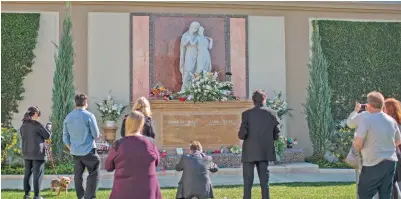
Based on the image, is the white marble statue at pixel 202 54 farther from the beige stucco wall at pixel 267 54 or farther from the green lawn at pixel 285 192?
the green lawn at pixel 285 192

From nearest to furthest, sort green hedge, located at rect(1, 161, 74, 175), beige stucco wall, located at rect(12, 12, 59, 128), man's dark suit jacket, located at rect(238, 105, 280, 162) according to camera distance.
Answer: man's dark suit jacket, located at rect(238, 105, 280, 162), green hedge, located at rect(1, 161, 74, 175), beige stucco wall, located at rect(12, 12, 59, 128)

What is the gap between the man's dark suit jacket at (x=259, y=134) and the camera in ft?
20.6

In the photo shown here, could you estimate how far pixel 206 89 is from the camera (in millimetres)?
12344

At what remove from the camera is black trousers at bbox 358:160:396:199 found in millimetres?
4984

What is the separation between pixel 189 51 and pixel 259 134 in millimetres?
7338

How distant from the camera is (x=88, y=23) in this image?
1312 centimetres

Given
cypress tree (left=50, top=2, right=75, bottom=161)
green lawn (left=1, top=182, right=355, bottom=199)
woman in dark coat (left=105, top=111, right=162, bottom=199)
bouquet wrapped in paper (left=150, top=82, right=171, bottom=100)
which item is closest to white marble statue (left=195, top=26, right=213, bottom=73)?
bouquet wrapped in paper (left=150, top=82, right=171, bottom=100)

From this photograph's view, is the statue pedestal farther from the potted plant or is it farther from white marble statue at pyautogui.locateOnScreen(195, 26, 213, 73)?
white marble statue at pyautogui.locateOnScreen(195, 26, 213, 73)

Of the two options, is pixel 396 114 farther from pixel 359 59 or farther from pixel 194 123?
pixel 359 59

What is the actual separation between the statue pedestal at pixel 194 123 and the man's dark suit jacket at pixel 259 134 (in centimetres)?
589

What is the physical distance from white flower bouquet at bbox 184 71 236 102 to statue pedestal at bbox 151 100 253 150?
0.16 m

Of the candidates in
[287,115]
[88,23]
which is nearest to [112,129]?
[88,23]

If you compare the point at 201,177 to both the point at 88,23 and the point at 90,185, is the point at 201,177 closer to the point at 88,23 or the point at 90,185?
the point at 90,185

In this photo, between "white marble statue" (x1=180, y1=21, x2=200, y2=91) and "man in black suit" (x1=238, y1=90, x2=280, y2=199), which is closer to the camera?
"man in black suit" (x1=238, y1=90, x2=280, y2=199)
